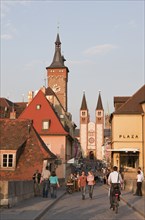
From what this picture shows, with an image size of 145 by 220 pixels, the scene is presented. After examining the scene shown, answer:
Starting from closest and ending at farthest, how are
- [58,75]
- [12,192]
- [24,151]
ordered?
[12,192] < [24,151] < [58,75]

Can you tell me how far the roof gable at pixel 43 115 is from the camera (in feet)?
180

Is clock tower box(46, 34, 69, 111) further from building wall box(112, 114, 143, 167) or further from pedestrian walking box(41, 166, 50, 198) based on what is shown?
pedestrian walking box(41, 166, 50, 198)

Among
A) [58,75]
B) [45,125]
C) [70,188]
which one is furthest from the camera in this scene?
[58,75]

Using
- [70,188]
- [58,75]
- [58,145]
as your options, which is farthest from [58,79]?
[70,188]

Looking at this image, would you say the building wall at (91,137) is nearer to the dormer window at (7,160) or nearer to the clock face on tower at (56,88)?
the clock face on tower at (56,88)

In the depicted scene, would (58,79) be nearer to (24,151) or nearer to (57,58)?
(57,58)

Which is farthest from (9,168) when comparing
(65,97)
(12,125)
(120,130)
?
(65,97)

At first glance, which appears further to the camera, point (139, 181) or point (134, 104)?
point (134, 104)

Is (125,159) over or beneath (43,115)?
beneath

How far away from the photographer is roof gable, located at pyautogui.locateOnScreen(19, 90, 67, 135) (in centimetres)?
5496

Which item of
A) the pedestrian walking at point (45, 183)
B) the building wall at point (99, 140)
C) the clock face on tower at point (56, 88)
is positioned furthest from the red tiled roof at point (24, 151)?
the building wall at point (99, 140)

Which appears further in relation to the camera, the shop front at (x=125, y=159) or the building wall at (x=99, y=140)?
the building wall at (x=99, y=140)

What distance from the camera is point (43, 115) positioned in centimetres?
5716

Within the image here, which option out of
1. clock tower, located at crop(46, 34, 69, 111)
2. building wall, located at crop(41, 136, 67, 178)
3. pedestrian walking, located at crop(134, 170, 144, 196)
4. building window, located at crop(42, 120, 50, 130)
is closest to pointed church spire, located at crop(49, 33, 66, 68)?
clock tower, located at crop(46, 34, 69, 111)
